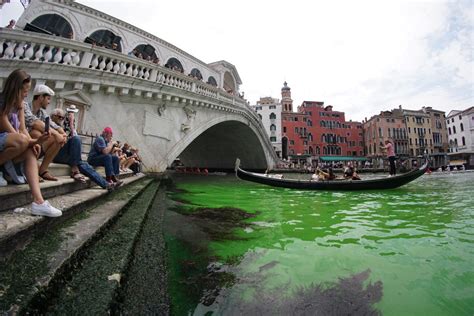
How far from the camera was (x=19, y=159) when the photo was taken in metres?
1.70

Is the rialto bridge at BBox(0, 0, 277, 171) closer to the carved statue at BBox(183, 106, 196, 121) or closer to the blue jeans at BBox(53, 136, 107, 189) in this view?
the carved statue at BBox(183, 106, 196, 121)

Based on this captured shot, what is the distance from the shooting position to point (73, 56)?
5.61m

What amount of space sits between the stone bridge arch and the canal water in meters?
10.0

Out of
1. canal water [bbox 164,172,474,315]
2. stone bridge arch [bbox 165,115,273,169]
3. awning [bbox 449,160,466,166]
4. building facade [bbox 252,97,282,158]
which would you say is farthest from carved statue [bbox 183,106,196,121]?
awning [bbox 449,160,466,166]

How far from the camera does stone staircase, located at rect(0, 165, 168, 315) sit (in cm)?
86

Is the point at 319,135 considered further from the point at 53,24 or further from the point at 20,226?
the point at 20,226

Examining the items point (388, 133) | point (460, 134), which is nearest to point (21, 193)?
point (388, 133)

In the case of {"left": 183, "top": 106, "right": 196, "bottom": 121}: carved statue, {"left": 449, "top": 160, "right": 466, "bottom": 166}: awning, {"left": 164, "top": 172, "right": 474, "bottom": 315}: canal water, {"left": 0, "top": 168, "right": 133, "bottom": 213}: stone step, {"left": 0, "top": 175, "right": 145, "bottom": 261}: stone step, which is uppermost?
{"left": 183, "top": 106, "right": 196, "bottom": 121}: carved statue

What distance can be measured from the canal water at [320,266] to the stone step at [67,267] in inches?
14.4

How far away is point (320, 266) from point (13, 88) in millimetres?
2590

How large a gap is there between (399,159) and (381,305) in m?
38.9

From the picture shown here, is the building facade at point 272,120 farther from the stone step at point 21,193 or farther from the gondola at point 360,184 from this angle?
the stone step at point 21,193

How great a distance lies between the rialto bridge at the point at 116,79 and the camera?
5.16m

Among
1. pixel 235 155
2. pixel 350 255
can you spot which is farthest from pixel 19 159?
pixel 235 155
